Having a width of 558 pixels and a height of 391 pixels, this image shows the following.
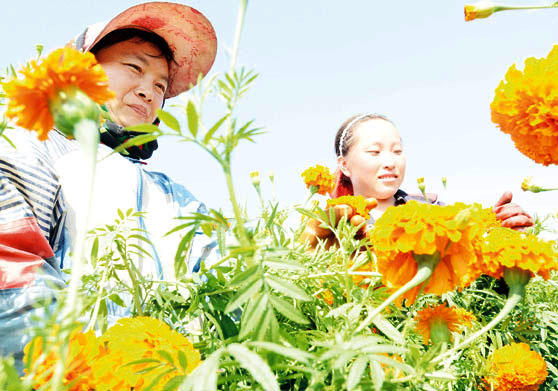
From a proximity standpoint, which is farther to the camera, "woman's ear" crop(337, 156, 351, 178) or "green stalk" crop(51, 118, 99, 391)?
"woman's ear" crop(337, 156, 351, 178)

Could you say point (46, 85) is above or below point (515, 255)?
above

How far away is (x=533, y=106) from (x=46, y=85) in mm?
483

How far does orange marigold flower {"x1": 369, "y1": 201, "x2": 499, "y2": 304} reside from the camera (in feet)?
1.22

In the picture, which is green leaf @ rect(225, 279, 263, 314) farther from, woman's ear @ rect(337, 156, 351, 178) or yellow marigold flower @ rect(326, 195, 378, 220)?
woman's ear @ rect(337, 156, 351, 178)

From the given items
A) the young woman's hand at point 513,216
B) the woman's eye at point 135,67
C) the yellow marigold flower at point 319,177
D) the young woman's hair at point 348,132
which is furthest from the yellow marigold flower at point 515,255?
the young woman's hair at point 348,132

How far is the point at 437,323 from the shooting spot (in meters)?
0.50

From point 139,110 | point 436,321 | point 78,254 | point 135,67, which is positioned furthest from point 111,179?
point 78,254

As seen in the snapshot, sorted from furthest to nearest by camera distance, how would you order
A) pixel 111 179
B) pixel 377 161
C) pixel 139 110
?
pixel 377 161, pixel 139 110, pixel 111 179

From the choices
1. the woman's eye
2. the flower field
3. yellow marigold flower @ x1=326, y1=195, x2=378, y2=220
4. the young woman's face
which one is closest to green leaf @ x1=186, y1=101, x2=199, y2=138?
the flower field

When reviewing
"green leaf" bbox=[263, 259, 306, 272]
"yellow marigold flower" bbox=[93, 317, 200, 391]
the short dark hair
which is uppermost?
the short dark hair

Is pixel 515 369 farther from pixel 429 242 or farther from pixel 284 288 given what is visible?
pixel 284 288

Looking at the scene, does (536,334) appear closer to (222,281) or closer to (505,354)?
(505,354)

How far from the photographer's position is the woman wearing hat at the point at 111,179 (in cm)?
61

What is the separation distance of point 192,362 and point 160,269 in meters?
0.73
